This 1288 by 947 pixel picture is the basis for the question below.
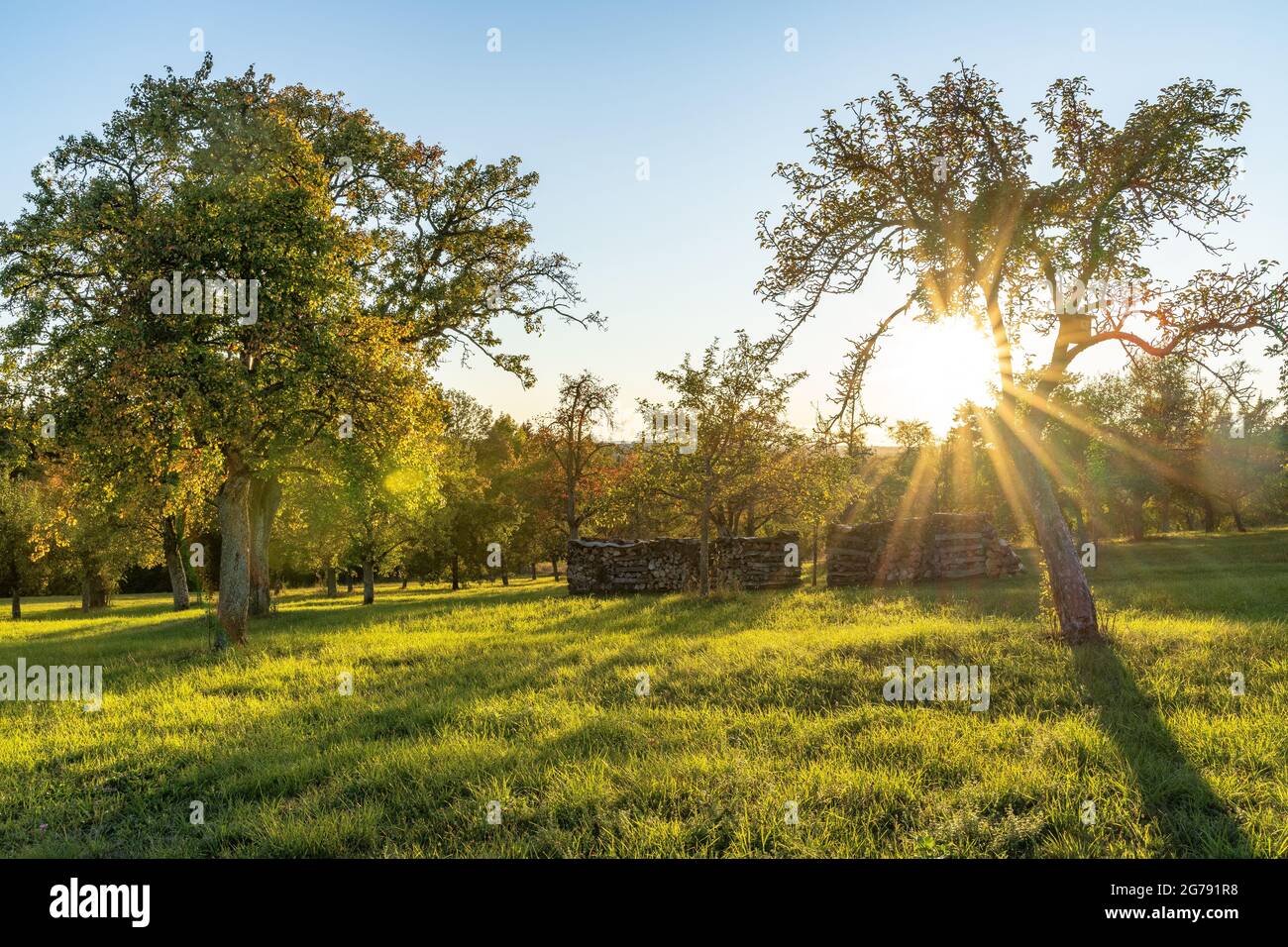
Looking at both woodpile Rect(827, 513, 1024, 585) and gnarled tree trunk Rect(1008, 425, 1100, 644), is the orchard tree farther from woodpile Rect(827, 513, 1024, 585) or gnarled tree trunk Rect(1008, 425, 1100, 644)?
woodpile Rect(827, 513, 1024, 585)

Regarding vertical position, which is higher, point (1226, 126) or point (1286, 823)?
point (1226, 126)

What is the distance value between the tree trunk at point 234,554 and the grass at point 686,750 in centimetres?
150

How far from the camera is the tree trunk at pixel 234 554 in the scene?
1568 cm

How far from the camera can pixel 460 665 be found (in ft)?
40.1

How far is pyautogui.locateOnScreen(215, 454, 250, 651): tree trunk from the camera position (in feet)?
51.4

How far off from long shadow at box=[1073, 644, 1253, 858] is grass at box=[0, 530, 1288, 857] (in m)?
0.02

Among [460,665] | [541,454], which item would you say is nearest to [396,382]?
[460,665]

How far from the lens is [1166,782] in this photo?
224 inches

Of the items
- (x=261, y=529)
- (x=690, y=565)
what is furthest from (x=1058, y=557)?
(x=261, y=529)

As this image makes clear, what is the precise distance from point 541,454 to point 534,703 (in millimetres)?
39702

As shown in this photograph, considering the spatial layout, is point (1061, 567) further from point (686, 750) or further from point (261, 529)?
point (261, 529)

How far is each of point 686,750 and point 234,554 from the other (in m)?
13.2
